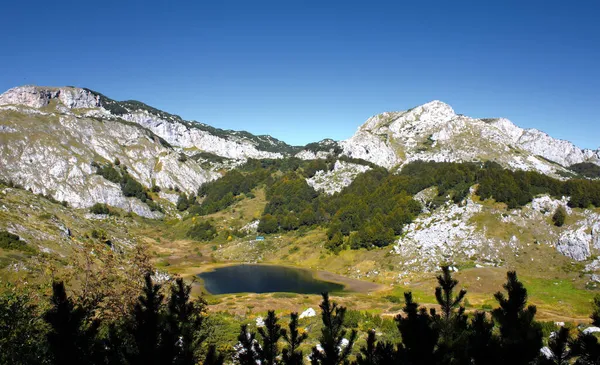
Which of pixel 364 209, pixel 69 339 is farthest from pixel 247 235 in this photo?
pixel 69 339

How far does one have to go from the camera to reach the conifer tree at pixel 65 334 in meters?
8.50

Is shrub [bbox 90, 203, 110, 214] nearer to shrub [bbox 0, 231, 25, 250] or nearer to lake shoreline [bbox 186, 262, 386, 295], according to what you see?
lake shoreline [bbox 186, 262, 386, 295]

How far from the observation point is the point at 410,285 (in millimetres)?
88688

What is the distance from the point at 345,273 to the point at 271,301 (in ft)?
149

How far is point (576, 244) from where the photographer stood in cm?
8800

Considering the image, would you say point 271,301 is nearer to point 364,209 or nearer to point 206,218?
point 364,209

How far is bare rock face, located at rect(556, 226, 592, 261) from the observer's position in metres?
86.6

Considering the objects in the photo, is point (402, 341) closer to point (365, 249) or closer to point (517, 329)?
point (517, 329)

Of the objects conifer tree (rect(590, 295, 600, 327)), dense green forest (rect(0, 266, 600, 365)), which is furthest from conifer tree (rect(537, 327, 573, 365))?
conifer tree (rect(590, 295, 600, 327))

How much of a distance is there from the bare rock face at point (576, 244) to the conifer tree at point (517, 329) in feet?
336

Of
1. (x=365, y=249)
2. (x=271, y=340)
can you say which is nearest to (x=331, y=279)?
(x=365, y=249)

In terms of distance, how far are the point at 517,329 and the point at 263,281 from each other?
10203 centimetres

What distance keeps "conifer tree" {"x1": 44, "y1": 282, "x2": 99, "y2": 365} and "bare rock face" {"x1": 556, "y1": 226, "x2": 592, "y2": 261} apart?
111m

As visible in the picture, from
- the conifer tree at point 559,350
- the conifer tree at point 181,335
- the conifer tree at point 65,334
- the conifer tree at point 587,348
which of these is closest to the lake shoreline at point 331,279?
the conifer tree at point 181,335
